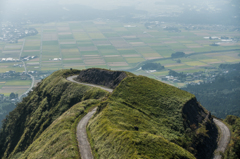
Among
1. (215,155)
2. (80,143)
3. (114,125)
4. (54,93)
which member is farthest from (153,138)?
(54,93)

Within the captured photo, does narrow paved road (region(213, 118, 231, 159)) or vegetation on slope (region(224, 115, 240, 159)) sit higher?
vegetation on slope (region(224, 115, 240, 159))

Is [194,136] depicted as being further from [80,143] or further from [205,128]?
[80,143]

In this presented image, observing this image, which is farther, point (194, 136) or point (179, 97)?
point (179, 97)

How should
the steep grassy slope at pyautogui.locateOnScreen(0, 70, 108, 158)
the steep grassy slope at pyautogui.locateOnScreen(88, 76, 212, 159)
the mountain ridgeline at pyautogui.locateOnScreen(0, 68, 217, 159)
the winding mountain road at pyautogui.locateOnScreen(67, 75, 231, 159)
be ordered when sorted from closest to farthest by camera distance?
the steep grassy slope at pyautogui.locateOnScreen(88, 76, 212, 159)
the mountain ridgeline at pyautogui.locateOnScreen(0, 68, 217, 159)
the winding mountain road at pyautogui.locateOnScreen(67, 75, 231, 159)
the steep grassy slope at pyautogui.locateOnScreen(0, 70, 108, 158)

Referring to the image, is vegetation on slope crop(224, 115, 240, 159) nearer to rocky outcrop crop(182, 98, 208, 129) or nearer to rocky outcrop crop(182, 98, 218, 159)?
rocky outcrop crop(182, 98, 218, 159)

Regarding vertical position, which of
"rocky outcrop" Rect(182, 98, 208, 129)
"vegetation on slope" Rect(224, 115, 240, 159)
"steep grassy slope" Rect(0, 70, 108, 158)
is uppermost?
"rocky outcrop" Rect(182, 98, 208, 129)

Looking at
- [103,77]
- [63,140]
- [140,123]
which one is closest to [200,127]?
[140,123]

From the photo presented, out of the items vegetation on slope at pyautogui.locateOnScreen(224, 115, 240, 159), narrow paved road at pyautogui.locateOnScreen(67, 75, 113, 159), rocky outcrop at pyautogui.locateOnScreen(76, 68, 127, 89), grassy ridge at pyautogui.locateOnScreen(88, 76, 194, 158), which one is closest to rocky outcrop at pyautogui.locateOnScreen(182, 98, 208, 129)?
grassy ridge at pyautogui.locateOnScreen(88, 76, 194, 158)
